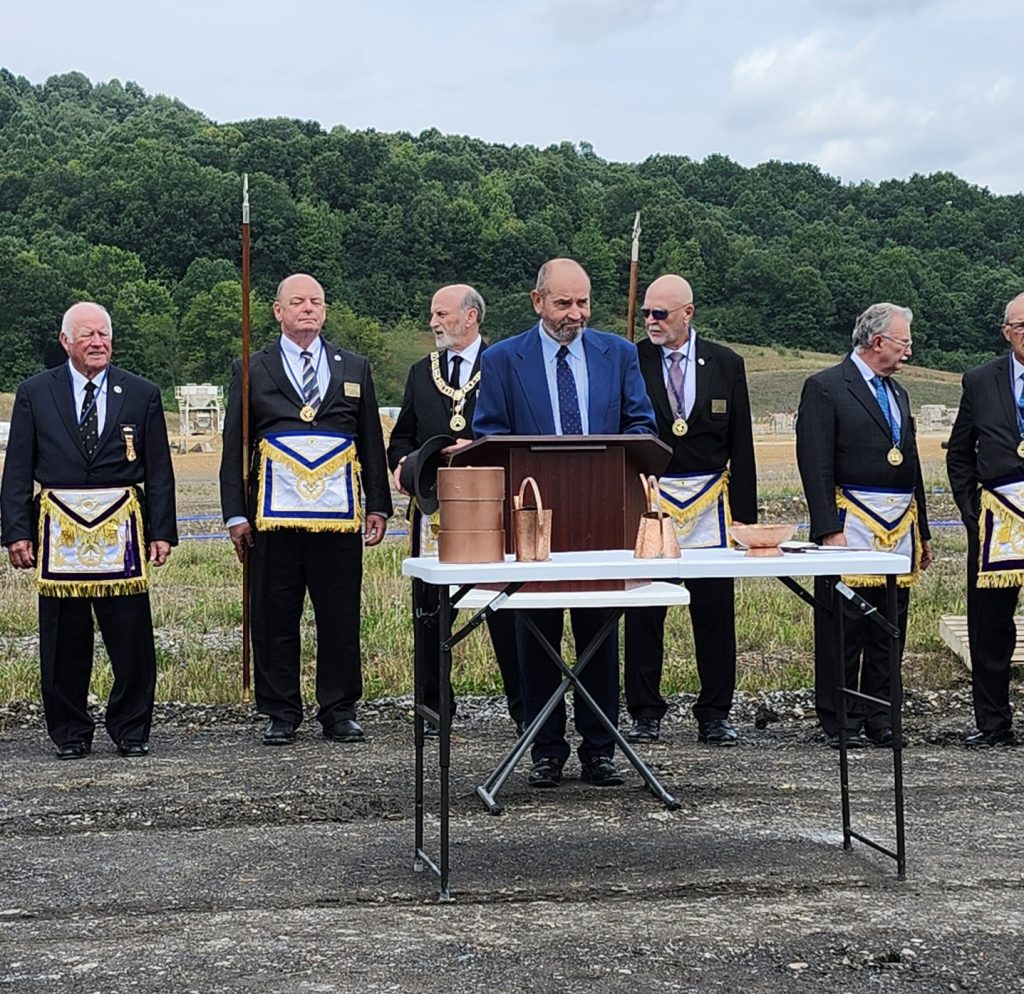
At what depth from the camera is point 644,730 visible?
7793 millimetres

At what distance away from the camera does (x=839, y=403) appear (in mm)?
7723

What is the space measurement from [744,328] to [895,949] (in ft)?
249

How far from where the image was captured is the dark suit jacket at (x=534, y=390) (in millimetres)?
6469

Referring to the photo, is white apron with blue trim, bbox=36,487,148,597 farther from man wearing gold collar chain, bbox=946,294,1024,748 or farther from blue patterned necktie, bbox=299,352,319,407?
man wearing gold collar chain, bbox=946,294,1024,748

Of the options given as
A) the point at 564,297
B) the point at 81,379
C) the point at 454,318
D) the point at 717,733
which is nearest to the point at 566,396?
the point at 564,297

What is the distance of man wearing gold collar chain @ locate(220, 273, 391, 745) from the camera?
25.9 feet

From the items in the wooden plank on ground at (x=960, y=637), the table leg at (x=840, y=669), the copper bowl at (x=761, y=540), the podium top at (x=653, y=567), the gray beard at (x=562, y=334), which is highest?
the gray beard at (x=562, y=334)

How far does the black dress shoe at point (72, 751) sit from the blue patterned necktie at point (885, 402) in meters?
3.96

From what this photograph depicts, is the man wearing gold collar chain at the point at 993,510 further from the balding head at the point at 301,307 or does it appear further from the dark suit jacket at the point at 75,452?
the dark suit jacket at the point at 75,452

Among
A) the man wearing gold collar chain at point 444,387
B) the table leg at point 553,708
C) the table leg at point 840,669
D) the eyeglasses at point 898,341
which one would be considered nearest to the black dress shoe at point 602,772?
the table leg at point 553,708

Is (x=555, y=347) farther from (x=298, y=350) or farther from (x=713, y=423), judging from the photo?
(x=298, y=350)

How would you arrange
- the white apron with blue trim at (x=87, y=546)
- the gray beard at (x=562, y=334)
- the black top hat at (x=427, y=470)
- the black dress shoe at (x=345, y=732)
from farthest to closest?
the black dress shoe at (x=345, y=732), the white apron with blue trim at (x=87, y=546), the gray beard at (x=562, y=334), the black top hat at (x=427, y=470)

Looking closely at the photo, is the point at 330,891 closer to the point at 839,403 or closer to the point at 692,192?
the point at 839,403

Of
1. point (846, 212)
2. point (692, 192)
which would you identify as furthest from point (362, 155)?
point (846, 212)
